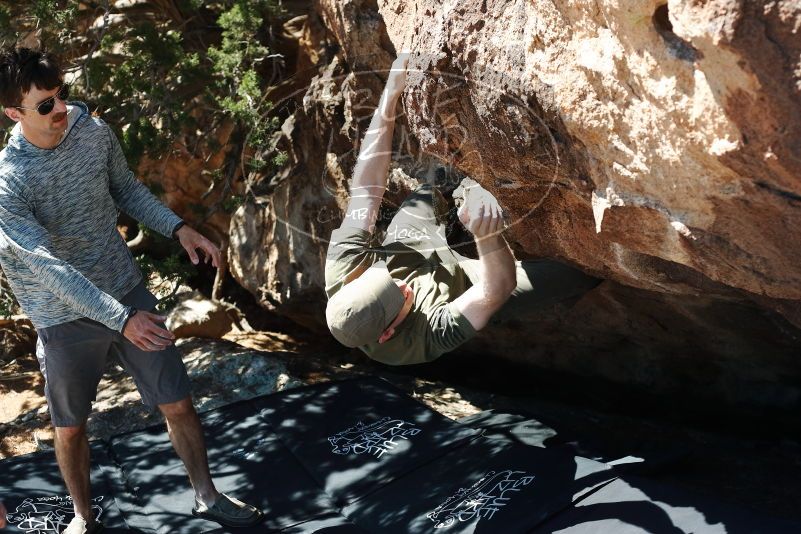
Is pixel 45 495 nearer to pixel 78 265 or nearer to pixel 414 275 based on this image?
pixel 78 265

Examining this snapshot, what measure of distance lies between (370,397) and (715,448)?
1741 millimetres

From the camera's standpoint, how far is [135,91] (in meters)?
4.95

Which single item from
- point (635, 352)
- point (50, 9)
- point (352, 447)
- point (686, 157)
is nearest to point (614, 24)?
point (686, 157)

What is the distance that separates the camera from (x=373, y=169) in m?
3.48

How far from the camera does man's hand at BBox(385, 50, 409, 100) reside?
129 inches

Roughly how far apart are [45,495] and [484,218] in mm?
2313

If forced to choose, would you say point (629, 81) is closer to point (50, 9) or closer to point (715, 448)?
point (715, 448)

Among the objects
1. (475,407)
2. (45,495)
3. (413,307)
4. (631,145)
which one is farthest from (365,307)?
(475,407)

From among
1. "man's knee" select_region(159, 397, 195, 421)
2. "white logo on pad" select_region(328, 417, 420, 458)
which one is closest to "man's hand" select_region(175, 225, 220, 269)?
"man's knee" select_region(159, 397, 195, 421)

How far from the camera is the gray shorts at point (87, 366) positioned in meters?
3.31

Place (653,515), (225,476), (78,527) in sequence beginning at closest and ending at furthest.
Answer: (653,515)
(78,527)
(225,476)

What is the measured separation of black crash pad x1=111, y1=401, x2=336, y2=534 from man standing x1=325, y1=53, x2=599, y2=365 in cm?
85

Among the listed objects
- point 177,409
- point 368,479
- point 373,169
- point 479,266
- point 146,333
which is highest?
point 373,169

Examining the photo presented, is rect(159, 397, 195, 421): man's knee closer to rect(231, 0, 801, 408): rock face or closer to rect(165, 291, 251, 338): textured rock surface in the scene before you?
rect(231, 0, 801, 408): rock face
